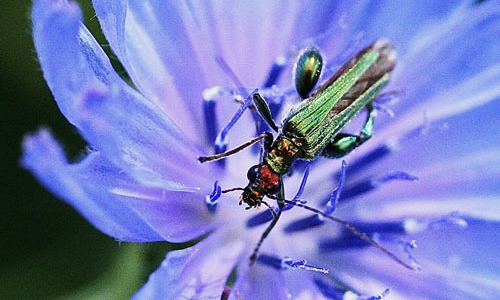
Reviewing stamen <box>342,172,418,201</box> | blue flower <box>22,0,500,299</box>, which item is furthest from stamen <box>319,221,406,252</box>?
stamen <box>342,172,418,201</box>

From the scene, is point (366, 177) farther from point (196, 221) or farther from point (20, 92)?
point (20, 92)

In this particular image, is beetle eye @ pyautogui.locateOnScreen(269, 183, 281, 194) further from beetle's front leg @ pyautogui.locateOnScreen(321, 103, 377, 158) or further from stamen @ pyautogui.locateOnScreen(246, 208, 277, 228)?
beetle's front leg @ pyautogui.locateOnScreen(321, 103, 377, 158)

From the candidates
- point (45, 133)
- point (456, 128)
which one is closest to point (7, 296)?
point (45, 133)

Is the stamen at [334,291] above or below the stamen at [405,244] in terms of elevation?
below

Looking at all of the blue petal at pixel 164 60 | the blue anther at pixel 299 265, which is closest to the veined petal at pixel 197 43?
the blue petal at pixel 164 60

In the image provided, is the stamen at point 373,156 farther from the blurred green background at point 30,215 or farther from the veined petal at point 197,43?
the blurred green background at point 30,215
